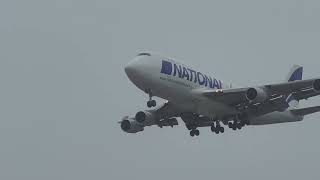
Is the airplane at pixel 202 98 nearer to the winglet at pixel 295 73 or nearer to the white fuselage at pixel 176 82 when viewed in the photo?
the white fuselage at pixel 176 82

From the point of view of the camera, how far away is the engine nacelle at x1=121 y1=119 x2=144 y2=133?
76188mm

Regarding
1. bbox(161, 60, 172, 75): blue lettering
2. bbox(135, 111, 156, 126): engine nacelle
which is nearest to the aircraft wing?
bbox(161, 60, 172, 75): blue lettering

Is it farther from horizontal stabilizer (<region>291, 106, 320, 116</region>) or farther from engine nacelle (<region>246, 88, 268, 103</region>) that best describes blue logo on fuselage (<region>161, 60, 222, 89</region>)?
horizontal stabilizer (<region>291, 106, 320, 116</region>)

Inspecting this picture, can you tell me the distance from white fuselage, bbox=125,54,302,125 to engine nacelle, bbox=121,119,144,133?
542 cm

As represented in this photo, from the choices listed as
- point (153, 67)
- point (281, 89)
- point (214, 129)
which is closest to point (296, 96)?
point (281, 89)

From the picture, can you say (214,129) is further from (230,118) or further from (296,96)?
(296,96)

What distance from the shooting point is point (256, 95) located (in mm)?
67312

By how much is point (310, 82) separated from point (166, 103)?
14165mm

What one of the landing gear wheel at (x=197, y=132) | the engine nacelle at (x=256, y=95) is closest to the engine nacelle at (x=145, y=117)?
the landing gear wheel at (x=197, y=132)

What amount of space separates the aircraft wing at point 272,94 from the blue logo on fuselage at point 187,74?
141 centimetres

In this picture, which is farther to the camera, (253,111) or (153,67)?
(253,111)

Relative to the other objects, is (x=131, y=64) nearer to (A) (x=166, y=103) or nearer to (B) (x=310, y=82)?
(A) (x=166, y=103)

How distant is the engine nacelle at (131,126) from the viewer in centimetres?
7619

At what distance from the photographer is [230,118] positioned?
7288 cm
